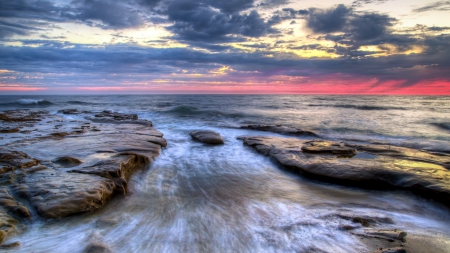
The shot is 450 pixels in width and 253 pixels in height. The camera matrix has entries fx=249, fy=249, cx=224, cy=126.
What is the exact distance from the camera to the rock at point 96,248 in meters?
2.81

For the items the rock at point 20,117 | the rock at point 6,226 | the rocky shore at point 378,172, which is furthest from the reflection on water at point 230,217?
the rock at point 20,117

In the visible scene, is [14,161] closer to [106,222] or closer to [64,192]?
[64,192]

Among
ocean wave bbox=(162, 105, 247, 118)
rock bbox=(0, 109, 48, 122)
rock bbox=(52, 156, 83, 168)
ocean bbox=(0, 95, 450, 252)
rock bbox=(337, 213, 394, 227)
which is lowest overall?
ocean wave bbox=(162, 105, 247, 118)

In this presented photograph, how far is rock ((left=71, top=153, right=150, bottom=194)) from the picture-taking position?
462 cm

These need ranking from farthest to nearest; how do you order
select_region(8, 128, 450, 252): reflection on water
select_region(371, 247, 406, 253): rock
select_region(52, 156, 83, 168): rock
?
select_region(52, 156, 83, 168): rock, select_region(8, 128, 450, 252): reflection on water, select_region(371, 247, 406, 253): rock

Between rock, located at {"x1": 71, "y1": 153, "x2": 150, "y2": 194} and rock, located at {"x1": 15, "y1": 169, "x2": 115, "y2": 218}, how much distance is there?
0.18 metres

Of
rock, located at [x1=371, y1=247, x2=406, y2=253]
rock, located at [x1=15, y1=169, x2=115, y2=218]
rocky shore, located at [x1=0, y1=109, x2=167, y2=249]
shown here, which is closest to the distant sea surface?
rock, located at [x1=371, y1=247, x2=406, y2=253]

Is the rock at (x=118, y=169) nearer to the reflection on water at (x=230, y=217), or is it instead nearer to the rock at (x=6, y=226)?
the reflection on water at (x=230, y=217)

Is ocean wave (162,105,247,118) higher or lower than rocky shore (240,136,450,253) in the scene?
lower

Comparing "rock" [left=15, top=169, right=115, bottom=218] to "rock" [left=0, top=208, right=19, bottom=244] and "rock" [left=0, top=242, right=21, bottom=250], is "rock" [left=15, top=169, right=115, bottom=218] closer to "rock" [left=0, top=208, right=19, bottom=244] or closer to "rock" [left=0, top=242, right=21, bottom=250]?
"rock" [left=0, top=208, right=19, bottom=244]

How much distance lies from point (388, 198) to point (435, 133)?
11.9 meters

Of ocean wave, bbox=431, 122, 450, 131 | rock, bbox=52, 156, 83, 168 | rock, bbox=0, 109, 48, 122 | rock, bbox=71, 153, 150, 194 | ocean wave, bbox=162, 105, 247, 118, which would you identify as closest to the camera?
rock, bbox=71, 153, 150, 194

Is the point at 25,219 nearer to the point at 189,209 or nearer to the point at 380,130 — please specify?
the point at 189,209

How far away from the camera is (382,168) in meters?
5.64
